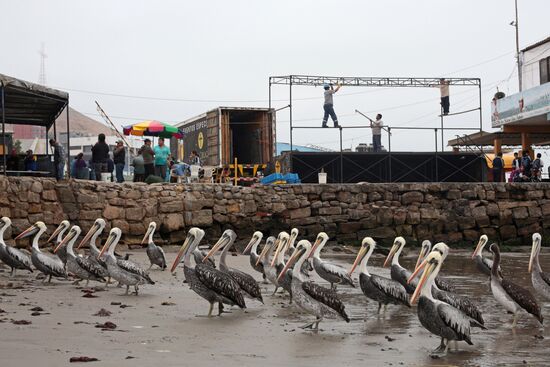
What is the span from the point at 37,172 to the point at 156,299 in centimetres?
899

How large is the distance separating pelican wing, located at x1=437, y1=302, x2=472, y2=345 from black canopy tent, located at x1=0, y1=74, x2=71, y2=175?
12.1 meters

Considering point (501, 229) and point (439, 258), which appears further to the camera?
point (501, 229)

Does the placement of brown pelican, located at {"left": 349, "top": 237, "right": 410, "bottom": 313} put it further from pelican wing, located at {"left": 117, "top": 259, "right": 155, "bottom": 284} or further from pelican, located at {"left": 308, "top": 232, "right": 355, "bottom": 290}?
pelican wing, located at {"left": 117, "top": 259, "right": 155, "bottom": 284}

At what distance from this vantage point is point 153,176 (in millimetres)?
23469

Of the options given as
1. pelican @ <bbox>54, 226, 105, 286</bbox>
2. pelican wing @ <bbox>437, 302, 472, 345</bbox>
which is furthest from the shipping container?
pelican wing @ <bbox>437, 302, 472, 345</bbox>

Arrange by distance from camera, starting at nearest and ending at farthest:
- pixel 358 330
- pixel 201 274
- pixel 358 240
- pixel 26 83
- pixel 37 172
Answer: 1. pixel 358 330
2. pixel 201 274
3. pixel 26 83
4. pixel 37 172
5. pixel 358 240

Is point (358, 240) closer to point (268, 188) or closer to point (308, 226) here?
point (308, 226)

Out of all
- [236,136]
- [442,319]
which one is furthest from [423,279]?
[236,136]

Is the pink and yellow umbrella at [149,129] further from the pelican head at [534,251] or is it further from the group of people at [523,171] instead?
the pelican head at [534,251]

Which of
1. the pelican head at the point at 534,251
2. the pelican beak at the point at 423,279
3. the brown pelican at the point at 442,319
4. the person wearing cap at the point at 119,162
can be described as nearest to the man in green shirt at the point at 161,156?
the person wearing cap at the point at 119,162

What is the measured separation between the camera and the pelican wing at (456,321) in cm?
888

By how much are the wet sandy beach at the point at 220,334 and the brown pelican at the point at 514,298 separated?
22 cm

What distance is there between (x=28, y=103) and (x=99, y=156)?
310 cm

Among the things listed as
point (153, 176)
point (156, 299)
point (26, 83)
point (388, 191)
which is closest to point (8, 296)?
point (156, 299)
